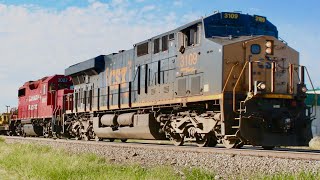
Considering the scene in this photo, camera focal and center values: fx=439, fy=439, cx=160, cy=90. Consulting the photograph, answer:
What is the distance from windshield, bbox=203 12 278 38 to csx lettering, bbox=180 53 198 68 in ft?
2.36

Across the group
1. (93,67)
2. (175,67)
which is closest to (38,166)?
(175,67)

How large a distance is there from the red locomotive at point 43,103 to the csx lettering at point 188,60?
1018cm

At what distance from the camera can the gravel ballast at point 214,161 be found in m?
6.76

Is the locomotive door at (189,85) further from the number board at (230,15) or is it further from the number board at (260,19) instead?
the number board at (260,19)

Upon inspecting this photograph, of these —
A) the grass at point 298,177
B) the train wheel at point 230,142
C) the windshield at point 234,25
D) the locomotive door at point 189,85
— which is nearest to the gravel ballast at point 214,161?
the grass at point 298,177

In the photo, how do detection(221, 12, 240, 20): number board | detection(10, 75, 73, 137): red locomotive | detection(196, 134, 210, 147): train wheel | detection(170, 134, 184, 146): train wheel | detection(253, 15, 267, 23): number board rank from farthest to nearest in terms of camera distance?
detection(10, 75, 73, 137): red locomotive < detection(170, 134, 184, 146): train wheel < detection(253, 15, 267, 23): number board < detection(221, 12, 240, 20): number board < detection(196, 134, 210, 147): train wheel

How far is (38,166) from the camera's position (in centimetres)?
842

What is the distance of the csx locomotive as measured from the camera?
10.1m

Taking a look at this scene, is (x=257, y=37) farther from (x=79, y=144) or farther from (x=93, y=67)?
(x=93, y=67)

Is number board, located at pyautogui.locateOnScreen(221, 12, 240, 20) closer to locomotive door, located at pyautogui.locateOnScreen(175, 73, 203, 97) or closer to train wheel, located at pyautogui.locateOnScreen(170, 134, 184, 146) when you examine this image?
locomotive door, located at pyautogui.locateOnScreen(175, 73, 203, 97)

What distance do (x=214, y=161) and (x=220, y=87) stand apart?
2.75 m

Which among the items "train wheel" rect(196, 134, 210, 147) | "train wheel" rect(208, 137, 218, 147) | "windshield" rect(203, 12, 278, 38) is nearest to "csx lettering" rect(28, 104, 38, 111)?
"train wheel" rect(196, 134, 210, 147)

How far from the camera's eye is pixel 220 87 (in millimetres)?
10492

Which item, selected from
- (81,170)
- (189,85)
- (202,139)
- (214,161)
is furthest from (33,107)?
(214,161)
